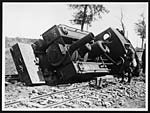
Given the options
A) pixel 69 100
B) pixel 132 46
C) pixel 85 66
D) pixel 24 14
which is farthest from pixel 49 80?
pixel 132 46

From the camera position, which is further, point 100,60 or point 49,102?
point 100,60

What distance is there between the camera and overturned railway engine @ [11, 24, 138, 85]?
5703 mm

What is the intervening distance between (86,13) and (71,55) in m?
1.08

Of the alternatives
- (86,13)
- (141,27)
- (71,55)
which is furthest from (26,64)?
(141,27)

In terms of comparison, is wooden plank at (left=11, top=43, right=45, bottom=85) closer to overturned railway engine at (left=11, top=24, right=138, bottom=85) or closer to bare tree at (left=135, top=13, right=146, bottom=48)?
overturned railway engine at (left=11, top=24, right=138, bottom=85)

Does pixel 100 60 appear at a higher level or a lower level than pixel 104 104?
higher

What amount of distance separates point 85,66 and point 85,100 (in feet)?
4.40

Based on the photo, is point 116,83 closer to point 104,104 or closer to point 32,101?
point 104,104

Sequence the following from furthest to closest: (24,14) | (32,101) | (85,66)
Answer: (85,66)
(24,14)
(32,101)

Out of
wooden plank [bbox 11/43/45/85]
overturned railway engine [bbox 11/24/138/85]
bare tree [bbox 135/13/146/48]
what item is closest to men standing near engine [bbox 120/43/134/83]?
overturned railway engine [bbox 11/24/138/85]

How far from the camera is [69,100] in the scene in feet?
15.0

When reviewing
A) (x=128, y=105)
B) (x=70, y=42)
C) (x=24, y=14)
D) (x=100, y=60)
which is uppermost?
(x=24, y=14)

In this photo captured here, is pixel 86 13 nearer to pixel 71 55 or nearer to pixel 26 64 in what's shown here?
pixel 71 55

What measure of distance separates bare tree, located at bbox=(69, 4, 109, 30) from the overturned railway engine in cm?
33
